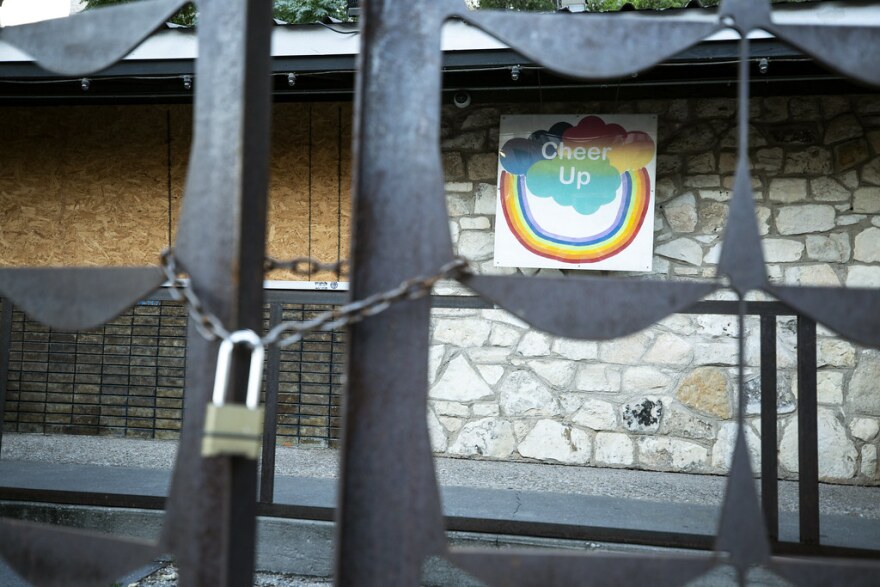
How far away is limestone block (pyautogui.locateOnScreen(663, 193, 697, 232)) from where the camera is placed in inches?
181

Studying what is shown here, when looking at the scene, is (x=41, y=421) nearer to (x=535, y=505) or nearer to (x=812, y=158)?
(x=535, y=505)

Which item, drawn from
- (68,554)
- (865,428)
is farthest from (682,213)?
(68,554)

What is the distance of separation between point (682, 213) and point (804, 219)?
2.35 ft

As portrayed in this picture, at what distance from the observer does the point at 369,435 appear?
102cm

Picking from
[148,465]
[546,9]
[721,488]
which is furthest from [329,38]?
[546,9]

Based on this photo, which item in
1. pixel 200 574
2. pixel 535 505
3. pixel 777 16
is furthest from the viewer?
pixel 777 16

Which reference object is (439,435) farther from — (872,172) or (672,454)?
(872,172)

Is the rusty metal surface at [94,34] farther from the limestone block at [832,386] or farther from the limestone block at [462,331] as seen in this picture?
the limestone block at [832,386]

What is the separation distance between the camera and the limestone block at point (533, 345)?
4746mm

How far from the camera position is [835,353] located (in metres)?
4.34

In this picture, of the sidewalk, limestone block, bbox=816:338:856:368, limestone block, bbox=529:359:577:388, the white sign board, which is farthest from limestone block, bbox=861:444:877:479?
limestone block, bbox=529:359:577:388

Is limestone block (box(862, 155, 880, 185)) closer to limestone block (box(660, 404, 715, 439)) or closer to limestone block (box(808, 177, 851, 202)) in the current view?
limestone block (box(808, 177, 851, 202))

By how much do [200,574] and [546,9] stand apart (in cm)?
866

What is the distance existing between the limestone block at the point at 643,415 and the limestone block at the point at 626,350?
274 millimetres
